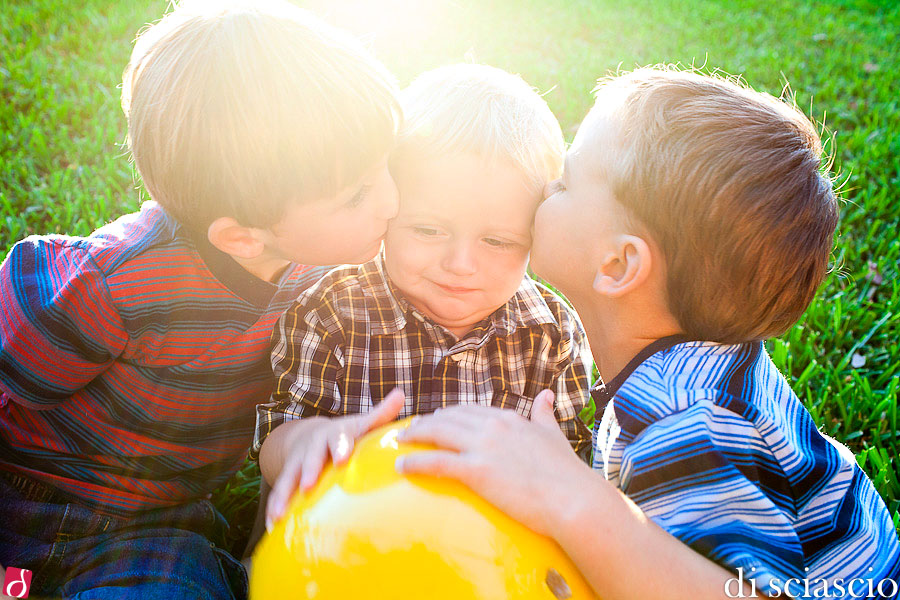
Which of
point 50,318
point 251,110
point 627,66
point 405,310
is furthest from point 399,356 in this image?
point 627,66

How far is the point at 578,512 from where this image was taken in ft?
5.24

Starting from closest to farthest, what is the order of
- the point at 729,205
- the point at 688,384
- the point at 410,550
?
1. the point at 410,550
2. the point at 688,384
3. the point at 729,205

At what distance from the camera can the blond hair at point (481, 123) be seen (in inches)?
86.8

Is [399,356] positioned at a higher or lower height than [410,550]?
lower

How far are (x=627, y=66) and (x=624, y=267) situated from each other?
540 cm

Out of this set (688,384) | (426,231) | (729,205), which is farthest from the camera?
(426,231)

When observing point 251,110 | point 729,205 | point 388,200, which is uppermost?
point 251,110

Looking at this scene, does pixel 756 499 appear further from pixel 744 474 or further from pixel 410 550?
pixel 410 550

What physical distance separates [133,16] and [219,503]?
5100 mm

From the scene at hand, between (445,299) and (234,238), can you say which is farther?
(445,299)

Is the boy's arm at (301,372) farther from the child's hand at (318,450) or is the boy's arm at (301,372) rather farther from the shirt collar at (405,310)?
the child's hand at (318,450)

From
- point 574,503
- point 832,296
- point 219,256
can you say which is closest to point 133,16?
point 219,256

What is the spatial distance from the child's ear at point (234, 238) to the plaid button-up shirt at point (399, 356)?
0.25m

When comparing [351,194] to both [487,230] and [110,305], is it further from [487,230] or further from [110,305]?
[110,305]
